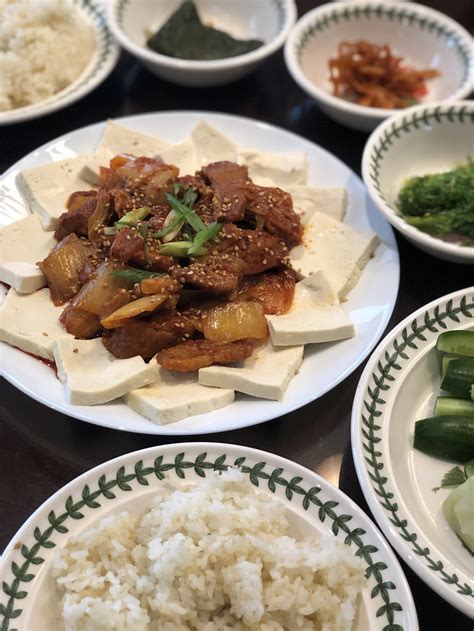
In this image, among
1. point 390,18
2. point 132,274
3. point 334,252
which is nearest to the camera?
point 132,274

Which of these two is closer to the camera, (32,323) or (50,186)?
(32,323)

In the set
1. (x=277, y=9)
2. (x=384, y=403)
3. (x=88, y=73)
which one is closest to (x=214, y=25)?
(x=277, y=9)

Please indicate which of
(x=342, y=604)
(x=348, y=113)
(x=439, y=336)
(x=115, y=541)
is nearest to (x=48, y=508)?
(x=115, y=541)

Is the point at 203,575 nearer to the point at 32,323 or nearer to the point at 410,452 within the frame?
the point at 410,452

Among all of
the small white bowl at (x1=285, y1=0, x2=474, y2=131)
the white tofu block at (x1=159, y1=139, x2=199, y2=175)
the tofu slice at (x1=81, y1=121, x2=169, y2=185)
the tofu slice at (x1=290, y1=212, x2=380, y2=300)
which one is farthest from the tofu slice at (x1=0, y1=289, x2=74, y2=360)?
the small white bowl at (x1=285, y1=0, x2=474, y2=131)

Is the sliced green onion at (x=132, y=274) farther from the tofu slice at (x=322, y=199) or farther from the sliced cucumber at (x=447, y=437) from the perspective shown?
the sliced cucumber at (x=447, y=437)

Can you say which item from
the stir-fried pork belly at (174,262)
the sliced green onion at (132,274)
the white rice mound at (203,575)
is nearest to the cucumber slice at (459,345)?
the stir-fried pork belly at (174,262)
